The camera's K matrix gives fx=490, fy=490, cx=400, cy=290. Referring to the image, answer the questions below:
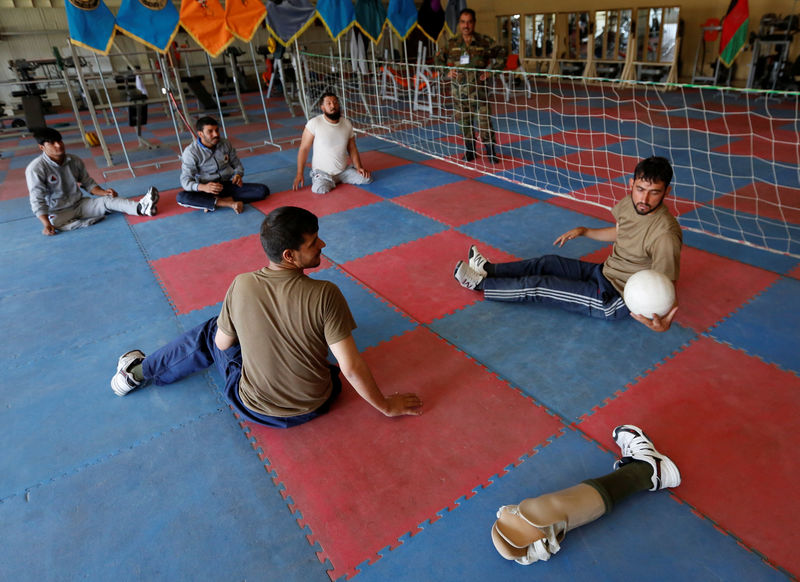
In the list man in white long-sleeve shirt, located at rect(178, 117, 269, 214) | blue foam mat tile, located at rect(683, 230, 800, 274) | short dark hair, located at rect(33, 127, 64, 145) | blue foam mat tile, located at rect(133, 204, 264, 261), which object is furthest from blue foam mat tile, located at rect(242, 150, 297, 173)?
blue foam mat tile, located at rect(683, 230, 800, 274)

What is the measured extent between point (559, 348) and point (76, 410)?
122 inches

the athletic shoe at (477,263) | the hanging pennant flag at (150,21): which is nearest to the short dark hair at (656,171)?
the athletic shoe at (477,263)

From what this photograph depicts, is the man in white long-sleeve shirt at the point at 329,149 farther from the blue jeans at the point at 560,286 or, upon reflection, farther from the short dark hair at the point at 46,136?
the blue jeans at the point at 560,286

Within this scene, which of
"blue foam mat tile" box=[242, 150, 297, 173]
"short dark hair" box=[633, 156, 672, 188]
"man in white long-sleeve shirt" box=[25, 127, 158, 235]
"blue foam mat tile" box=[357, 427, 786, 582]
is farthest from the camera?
"blue foam mat tile" box=[242, 150, 297, 173]

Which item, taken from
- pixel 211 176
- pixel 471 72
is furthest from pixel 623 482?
pixel 471 72

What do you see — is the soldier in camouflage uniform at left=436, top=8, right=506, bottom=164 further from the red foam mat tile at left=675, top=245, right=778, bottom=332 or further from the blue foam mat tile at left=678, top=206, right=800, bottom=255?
the red foam mat tile at left=675, top=245, right=778, bottom=332

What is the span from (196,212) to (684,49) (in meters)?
13.1

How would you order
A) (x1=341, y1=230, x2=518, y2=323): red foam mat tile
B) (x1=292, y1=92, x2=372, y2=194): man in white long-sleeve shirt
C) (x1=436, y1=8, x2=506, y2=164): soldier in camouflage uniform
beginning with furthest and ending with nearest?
1. (x1=436, y1=8, x2=506, y2=164): soldier in camouflage uniform
2. (x1=292, y1=92, x2=372, y2=194): man in white long-sleeve shirt
3. (x1=341, y1=230, x2=518, y2=323): red foam mat tile

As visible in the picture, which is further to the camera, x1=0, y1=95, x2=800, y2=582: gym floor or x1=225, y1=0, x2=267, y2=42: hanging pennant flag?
x1=225, y1=0, x2=267, y2=42: hanging pennant flag

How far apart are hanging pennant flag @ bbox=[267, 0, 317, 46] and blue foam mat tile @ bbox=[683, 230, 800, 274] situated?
6.62 meters

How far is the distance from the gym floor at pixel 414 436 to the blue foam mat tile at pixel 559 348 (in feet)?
0.06

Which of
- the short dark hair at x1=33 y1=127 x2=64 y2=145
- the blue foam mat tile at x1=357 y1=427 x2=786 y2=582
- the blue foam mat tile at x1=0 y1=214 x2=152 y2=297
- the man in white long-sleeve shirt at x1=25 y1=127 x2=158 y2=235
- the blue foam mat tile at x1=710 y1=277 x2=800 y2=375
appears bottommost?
the blue foam mat tile at x1=357 y1=427 x2=786 y2=582

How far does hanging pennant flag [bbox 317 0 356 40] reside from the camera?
26.3ft

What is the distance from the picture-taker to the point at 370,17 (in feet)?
28.3
